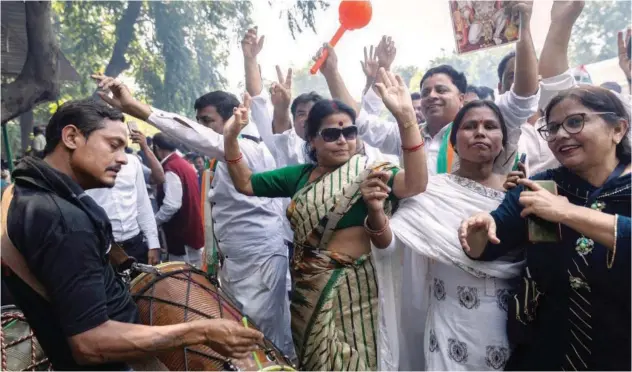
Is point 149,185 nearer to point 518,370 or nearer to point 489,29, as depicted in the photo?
point 489,29

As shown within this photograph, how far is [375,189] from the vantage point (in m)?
2.25

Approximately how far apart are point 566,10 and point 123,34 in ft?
50.2

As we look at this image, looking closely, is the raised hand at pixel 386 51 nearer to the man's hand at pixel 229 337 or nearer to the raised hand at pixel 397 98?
the raised hand at pixel 397 98

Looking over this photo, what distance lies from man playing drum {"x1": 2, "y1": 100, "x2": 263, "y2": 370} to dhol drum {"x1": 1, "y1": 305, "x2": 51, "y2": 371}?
2.69 ft

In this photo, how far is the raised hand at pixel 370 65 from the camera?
3828mm

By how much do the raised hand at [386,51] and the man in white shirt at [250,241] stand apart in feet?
3.70

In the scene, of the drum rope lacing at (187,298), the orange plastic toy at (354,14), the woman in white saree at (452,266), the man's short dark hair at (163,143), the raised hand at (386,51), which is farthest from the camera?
the man's short dark hair at (163,143)

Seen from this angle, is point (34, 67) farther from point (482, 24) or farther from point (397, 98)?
point (482, 24)

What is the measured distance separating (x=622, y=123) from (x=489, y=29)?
1.14 m

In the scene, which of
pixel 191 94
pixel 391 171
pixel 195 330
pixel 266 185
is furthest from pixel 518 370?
pixel 191 94

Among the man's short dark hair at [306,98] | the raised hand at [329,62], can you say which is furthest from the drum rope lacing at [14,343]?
the man's short dark hair at [306,98]

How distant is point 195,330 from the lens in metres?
1.69

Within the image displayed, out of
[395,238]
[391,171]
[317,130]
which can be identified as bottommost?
[395,238]

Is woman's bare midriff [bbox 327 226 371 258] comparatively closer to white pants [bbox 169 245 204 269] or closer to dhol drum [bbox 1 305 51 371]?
dhol drum [bbox 1 305 51 371]
